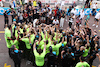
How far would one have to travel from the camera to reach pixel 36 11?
35.7ft

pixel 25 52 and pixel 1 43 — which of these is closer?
pixel 25 52

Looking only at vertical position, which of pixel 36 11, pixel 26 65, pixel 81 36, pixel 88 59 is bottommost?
pixel 26 65

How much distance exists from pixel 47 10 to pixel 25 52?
6.20m

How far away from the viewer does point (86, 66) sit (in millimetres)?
4531

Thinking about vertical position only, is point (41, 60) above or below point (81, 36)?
below

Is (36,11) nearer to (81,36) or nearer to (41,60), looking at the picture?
(81,36)

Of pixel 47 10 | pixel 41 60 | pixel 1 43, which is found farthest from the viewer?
pixel 47 10

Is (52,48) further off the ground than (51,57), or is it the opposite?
(52,48)

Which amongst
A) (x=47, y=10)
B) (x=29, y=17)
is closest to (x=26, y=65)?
(x=29, y=17)

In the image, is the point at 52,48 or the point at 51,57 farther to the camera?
the point at 52,48

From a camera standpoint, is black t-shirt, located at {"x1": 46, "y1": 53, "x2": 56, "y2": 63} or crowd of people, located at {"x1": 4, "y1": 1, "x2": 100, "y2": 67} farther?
crowd of people, located at {"x1": 4, "y1": 1, "x2": 100, "y2": 67}

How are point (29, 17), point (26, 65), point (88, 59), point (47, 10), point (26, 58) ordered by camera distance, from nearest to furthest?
point (88, 59), point (26, 65), point (26, 58), point (29, 17), point (47, 10)

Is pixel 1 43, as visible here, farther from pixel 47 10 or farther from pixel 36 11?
pixel 47 10

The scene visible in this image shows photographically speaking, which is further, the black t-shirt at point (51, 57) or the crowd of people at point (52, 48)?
the crowd of people at point (52, 48)
